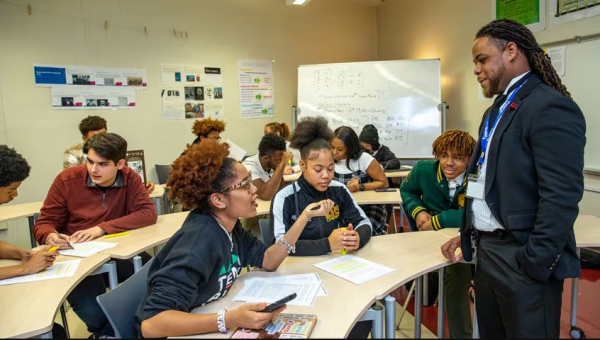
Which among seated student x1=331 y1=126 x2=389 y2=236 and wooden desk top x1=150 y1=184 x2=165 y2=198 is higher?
seated student x1=331 y1=126 x2=389 y2=236

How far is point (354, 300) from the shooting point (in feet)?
4.71

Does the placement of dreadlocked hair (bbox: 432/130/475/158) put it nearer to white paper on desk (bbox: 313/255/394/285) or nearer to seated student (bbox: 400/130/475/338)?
seated student (bbox: 400/130/475/338)

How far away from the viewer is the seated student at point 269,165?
342 cm

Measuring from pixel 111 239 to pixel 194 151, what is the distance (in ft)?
4.12

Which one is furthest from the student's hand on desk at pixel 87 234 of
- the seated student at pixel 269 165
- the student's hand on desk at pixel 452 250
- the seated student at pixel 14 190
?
the student's hand on desk at pixel 452 250

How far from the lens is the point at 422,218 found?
7.50 feet

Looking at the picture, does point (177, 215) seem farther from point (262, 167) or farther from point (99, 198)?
point (262, 167)

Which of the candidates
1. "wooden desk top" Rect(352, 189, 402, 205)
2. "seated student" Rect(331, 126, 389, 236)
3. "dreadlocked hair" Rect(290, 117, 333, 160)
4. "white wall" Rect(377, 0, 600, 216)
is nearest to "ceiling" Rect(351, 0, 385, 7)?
"white wall" Rect(377, 0, 600, 216)

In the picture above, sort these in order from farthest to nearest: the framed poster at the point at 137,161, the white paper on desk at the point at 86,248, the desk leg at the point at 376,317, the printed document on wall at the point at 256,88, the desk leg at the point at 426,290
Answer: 1. the printed document on wall at the point at 256,88
2. the framed poster at the point at 137,161
3. the desk leg at the point at 426,290
4. the white paper on desk at the point at 86,248
5. the desk leg at the point at 376,317

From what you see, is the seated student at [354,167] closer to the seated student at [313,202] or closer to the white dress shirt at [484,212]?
the seated student at [313,202]

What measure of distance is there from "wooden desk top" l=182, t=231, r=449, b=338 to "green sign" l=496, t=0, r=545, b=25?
324 centimetres

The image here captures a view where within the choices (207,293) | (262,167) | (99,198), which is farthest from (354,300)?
(262,167)

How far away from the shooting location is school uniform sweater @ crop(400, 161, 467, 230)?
7.41 feet

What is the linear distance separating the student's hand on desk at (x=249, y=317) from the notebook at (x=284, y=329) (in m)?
0.02
